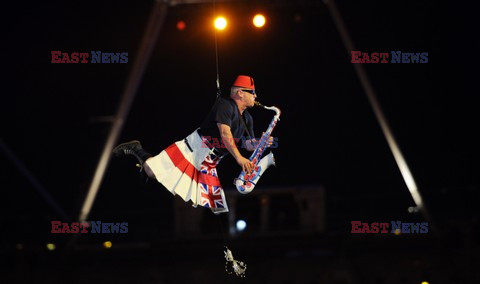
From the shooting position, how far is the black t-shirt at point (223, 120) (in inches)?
291

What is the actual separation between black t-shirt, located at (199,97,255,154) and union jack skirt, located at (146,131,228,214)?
11 cm

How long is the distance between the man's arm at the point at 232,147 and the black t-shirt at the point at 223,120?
0.06 metres

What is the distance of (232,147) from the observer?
23.7 ft

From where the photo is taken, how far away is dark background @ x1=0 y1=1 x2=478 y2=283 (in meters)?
12.3

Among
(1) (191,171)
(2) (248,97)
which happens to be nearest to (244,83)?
(2) (248,97)

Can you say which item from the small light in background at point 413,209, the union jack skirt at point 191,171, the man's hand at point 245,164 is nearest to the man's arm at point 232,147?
the man's hand at point 245,164

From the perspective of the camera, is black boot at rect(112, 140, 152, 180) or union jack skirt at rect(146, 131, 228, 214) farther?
black boot at rect(112, 140, 152, 180)

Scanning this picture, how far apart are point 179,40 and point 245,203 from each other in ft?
11.4

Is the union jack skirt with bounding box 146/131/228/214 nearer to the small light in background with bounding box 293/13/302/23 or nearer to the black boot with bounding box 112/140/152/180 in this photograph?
the black boot with bounding box 112/140/152/180

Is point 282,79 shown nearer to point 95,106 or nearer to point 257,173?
point 257,173
